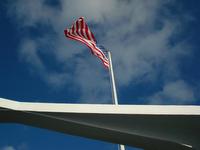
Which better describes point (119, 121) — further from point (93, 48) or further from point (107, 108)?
point (93, 48)

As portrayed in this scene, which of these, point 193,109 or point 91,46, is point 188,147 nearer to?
point 193,109

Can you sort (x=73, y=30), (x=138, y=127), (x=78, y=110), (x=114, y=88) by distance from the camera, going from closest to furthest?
(x=78, y=110) < (x=138, y=127) < (x=114, y=88) < (x=73, y=30)

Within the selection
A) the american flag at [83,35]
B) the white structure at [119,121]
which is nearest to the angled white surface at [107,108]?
the white structure at [119,121]

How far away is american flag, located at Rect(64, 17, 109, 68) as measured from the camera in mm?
17391

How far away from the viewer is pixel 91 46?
689 inches

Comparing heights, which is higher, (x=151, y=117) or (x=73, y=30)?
(x=73, y=30)

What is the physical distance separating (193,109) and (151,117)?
1.08 metres

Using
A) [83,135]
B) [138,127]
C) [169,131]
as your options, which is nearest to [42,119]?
[83,135]

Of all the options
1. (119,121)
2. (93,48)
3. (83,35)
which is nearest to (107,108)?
(119,121)

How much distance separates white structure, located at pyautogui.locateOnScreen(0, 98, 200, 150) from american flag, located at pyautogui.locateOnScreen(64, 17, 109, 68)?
7.63 meters

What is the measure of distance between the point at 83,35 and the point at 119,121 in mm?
8458

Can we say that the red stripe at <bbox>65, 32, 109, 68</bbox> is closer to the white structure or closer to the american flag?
the american flag

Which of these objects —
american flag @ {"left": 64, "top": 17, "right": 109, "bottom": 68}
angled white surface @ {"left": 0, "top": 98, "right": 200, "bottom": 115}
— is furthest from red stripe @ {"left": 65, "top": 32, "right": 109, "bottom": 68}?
angled white surface @ {"left": 0, "top": 98, "right": 200, "bottom": 115}

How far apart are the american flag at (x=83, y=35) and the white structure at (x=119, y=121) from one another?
763cm
